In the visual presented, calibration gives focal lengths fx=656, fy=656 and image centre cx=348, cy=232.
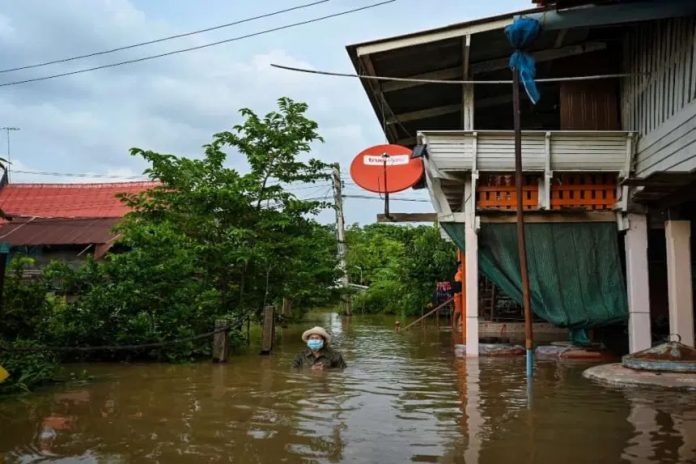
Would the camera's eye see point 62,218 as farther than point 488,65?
Yes

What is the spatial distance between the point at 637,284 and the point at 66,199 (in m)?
23.5

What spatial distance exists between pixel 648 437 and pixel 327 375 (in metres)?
5.35

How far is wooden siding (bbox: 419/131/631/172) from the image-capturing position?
36.1 ft

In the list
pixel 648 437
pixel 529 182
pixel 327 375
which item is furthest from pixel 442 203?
pixel 648 437

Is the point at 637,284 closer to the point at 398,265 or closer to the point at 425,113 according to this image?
the point at 425,113

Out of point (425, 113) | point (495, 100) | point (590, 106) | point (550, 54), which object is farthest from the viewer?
point (425, 113)

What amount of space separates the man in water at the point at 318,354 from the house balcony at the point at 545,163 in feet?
11.2

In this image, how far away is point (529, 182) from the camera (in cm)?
1149

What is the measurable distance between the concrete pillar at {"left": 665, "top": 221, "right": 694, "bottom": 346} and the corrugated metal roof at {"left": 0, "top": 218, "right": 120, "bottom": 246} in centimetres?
1738

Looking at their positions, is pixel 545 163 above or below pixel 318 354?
above

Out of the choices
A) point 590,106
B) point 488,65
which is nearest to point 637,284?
point 590,106

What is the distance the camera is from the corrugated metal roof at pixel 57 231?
22547 millimetres

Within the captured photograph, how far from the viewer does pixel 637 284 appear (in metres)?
11.0

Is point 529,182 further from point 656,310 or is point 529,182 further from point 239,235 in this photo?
point 239,235
